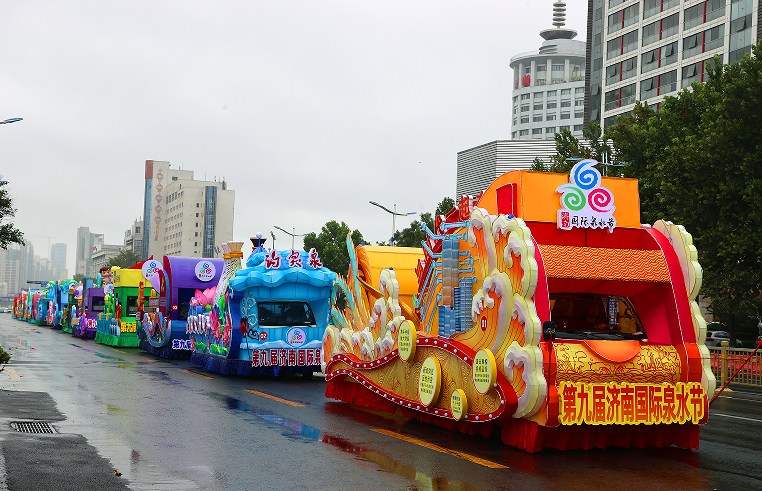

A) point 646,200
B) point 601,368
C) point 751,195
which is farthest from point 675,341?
point 646,200

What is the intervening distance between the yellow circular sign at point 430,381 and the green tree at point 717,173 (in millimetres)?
14638

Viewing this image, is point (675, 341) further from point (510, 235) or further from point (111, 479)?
point (111, 479)

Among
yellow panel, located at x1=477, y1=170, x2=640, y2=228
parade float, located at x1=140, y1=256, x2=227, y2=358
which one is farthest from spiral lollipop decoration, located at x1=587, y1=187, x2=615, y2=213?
parade float, located at x1=140, y1=256, x2=227, y2=358

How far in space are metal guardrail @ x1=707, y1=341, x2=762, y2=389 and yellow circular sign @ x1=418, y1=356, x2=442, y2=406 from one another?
13062mm

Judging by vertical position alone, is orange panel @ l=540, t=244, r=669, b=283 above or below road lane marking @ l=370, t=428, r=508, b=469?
above

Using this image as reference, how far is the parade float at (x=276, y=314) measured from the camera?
19.0 metres

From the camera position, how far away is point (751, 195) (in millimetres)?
21750

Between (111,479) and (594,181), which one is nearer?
(111,479)

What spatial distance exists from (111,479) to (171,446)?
2.00 m

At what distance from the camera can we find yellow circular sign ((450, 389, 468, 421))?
9.72 metres

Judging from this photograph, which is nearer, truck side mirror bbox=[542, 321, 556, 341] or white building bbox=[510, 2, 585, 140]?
truck side mirror bbox=[542, 321, 556, 341]

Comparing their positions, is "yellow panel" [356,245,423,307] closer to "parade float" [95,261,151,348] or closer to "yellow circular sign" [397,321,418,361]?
"yellow circular sign" [397,321,418,361]

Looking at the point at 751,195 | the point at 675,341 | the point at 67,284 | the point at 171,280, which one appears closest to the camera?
the point at 675,341

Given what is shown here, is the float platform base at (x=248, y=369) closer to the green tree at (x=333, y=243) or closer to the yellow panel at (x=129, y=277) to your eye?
the yellow panel at (x=129, y=277)
